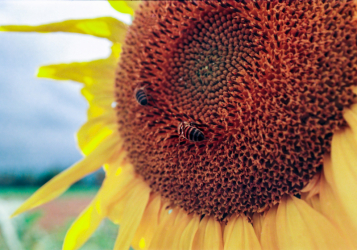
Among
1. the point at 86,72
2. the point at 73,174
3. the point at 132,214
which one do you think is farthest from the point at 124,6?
the point at 132,214

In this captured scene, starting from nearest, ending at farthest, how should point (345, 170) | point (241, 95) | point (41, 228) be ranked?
1. point (345, 170)
2. point (241, 95)
3. point (41, 228)

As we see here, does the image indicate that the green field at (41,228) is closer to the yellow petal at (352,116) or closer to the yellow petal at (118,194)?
the yellow petal at (118,194)

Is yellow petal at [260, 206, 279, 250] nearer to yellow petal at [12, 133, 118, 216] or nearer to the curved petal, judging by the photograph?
the curved petal

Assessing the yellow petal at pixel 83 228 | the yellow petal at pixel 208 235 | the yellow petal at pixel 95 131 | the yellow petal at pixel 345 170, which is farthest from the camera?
the yellow petal at pixel 95 131

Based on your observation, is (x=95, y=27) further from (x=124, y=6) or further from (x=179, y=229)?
(x=179, y=229)

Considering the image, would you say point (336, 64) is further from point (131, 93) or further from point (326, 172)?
point (131, 93)

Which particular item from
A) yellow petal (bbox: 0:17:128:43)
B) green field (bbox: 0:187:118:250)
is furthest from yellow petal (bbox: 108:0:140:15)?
green field (bbox: 0:187:118:250)

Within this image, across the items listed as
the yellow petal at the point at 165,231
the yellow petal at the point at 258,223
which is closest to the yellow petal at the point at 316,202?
the yellow petal at the point at 258,223
